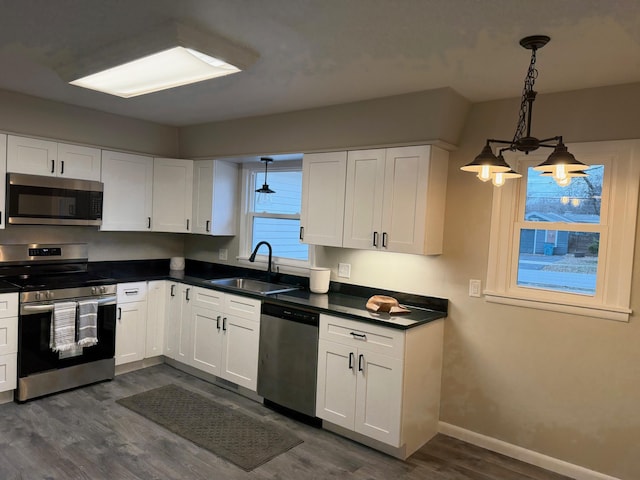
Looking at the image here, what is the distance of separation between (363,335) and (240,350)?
1.25 meters

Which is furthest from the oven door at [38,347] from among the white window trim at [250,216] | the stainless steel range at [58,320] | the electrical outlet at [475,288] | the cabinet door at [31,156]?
the electrical outlet at [475,288]

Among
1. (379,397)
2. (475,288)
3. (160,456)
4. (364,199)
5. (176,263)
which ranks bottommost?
(160,456)

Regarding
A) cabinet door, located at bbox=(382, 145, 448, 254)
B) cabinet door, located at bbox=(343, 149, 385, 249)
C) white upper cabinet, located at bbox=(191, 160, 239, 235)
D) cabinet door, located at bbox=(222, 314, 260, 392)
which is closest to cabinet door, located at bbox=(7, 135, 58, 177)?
white upper cabinet, located at bbox=(191, 160, 239, 235)

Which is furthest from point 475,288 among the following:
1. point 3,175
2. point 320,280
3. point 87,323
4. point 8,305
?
point 3,175

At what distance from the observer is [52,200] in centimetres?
393

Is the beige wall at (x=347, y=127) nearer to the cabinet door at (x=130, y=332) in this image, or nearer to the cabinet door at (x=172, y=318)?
the cabinet door at (x=172, y=318)

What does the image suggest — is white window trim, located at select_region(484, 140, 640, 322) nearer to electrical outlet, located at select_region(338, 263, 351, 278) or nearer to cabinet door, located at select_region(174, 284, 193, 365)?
electrical outlet, located at select_region(338, 263, 351, 278)

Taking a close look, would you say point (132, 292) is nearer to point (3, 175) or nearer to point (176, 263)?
point (176, 263)

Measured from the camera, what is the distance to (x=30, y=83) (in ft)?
11.1

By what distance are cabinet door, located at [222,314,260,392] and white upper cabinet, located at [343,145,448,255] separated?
111 cm

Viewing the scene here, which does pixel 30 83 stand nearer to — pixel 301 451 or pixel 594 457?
pixel 301 451

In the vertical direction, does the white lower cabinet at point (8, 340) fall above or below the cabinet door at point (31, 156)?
below

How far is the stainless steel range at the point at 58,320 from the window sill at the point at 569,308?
3155 mm

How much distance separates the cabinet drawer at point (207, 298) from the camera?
4043 millimetres
